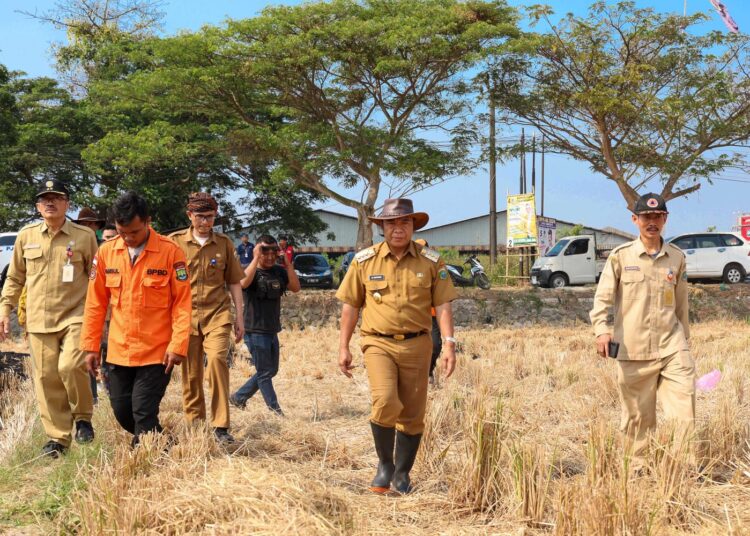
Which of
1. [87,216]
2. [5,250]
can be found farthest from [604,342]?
[5,250]

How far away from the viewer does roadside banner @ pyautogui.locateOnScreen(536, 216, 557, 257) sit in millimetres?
23844

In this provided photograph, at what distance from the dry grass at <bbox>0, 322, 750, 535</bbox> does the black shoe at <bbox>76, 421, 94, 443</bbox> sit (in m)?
0.17

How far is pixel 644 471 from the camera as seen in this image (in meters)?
4.11

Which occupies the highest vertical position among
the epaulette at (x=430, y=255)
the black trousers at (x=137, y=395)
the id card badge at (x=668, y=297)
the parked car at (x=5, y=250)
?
the parked car at (x=5, y=250)

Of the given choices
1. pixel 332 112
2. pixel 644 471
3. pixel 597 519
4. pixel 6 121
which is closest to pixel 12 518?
pixel 597 519

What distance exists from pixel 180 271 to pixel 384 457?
1.66 meters

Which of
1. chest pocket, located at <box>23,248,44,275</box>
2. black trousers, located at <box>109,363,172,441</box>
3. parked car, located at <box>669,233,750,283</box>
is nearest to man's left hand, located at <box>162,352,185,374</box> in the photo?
black trousers, located at <box>109,363,172,441</box>

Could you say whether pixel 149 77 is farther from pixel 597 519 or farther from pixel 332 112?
pixel 597 519

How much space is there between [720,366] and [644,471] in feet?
16.4

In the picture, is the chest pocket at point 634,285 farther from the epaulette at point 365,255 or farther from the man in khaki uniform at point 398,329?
the epaulette at point 365,255

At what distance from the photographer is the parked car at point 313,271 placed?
2384 cm

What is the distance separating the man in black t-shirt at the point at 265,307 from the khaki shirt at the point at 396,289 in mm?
2150

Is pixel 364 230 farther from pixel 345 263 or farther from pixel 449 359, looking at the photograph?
pixel 449 359

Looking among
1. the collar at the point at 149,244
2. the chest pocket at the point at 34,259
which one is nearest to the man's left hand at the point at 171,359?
the collar at the point at 149,244
